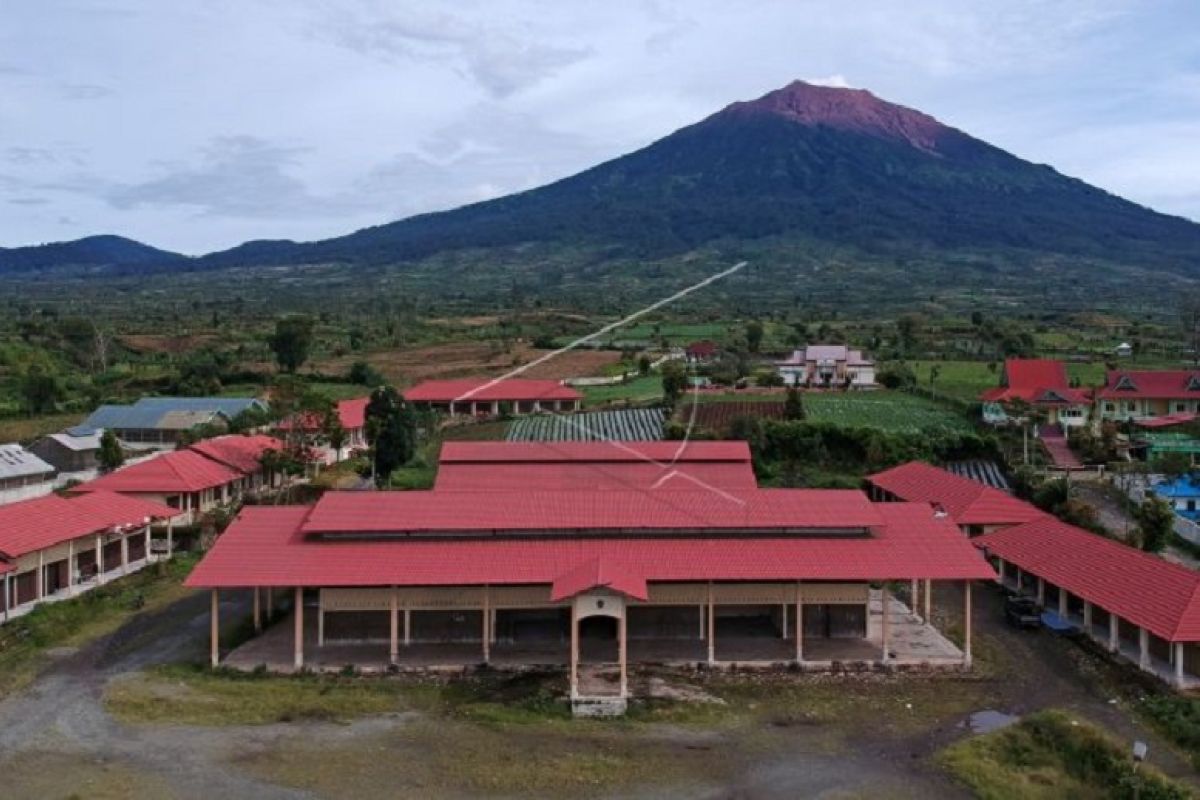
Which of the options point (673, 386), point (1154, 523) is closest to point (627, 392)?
point (673, 386)

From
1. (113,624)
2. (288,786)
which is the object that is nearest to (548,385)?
(113,624)

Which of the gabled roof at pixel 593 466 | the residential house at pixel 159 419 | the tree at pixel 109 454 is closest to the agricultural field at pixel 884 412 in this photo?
the gabled roof at pixel 593 466

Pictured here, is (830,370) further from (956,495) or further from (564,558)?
(564,558)

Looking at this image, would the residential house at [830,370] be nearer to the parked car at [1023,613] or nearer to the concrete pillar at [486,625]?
the parked car at [1023,613]

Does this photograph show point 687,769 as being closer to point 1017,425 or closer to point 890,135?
point 1017,425

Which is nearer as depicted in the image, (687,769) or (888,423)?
(687,769)

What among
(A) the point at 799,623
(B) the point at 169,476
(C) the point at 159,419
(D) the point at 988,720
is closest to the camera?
(D) the point at 988,720
